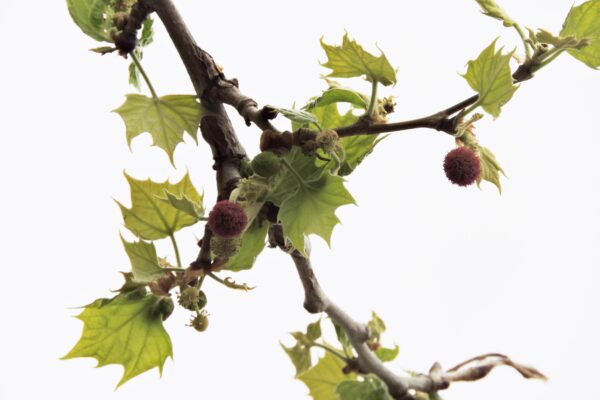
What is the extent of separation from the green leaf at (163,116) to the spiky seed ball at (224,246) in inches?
4.0

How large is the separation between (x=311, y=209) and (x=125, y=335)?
6.9 inches

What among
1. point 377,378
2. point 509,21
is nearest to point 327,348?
point 377,378

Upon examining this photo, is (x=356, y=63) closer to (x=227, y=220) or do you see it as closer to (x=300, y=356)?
(x=227, y=220)

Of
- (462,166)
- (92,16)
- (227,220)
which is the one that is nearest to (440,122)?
(462,166)

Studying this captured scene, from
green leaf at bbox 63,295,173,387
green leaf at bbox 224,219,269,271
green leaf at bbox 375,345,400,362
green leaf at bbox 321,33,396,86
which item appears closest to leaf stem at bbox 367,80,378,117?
green leaf at bbox 321,33,396,86

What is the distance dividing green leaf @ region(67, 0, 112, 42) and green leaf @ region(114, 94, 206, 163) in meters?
0.05

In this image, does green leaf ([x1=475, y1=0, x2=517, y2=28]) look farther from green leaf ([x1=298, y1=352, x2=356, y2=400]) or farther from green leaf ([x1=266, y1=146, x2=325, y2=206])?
green leaf ([x1=298, y1=352, x2=356, y2=400])

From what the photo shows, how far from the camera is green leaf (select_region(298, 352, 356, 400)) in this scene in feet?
2.38

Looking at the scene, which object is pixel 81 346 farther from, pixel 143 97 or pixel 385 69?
pixel 385 69

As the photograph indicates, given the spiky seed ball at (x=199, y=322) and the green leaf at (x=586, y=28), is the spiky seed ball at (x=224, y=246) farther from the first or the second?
the green leaf at (x=586, y=28)

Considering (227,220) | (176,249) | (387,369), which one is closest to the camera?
(227,220)

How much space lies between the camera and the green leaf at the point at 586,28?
0.47 m

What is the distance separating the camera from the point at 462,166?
44cm

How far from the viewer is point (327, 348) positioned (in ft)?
2.32
